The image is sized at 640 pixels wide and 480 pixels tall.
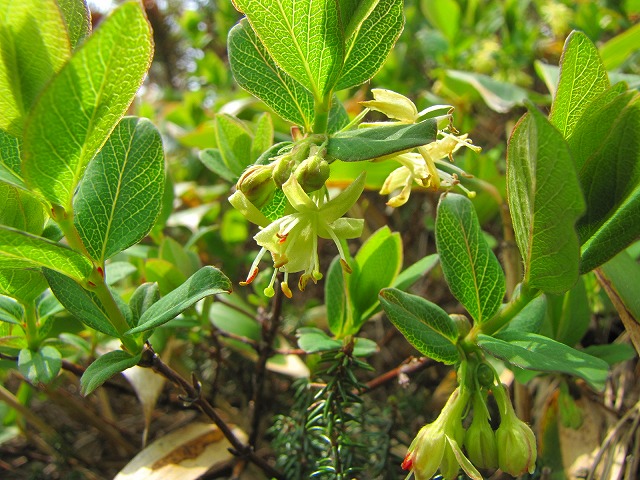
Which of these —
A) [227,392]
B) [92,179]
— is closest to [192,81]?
[227,392]

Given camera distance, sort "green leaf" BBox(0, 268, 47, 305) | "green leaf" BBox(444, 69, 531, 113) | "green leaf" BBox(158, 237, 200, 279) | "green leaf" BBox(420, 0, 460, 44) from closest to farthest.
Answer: "green leaf" BBox(0, 268, 47, 305) < "green leaf" BBox(158, 237, 200, 279) < "green leaf" BBox(444, 69, 531, 113) < "green leaf" BBox(420, 0, 460, 44)

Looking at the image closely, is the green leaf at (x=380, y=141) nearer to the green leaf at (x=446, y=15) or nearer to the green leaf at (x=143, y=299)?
the green leaf at (x=143, y=299)

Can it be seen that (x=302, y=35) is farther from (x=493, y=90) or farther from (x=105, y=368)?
(x=493, y=90)

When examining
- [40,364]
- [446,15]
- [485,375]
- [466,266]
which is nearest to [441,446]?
[485,375]

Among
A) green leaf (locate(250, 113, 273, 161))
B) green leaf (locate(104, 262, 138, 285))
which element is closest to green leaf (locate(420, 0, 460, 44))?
green leaf (locate(250, 113, 273, 161))

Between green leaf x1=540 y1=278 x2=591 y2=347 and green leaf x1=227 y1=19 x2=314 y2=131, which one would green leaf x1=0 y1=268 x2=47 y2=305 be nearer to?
green leaf x1=227 y1=19 x2=314 y2=131

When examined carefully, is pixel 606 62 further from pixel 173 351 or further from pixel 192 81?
pixel 192 81
